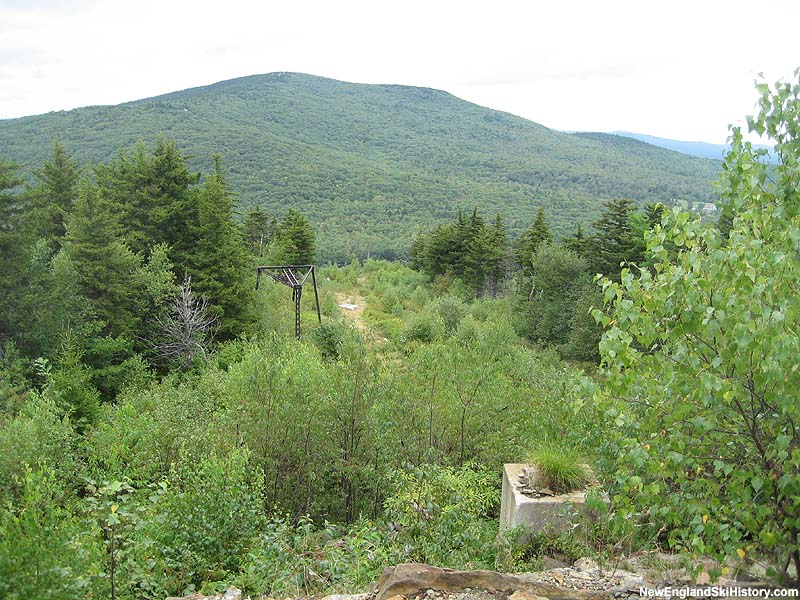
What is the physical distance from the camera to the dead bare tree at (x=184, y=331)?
22.2 metres

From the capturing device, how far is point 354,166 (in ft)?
477

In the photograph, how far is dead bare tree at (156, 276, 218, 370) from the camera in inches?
872

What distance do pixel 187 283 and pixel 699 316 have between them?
21.3 m

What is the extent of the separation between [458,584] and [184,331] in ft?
62.1

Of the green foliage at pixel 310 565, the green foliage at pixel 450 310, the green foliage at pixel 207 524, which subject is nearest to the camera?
the green foliage at pixel 310 565

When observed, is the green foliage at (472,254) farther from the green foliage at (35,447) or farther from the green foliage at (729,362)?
the green foliage at (729,362)

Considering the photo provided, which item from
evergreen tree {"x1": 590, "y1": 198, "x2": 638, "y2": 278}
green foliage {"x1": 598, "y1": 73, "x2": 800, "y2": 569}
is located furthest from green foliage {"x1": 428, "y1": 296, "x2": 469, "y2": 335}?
green foliage {"x1": 598, "y1": 73, "x2": 800, "y2": 569}

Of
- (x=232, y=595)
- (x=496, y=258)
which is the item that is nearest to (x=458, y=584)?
(x=232, y=595)

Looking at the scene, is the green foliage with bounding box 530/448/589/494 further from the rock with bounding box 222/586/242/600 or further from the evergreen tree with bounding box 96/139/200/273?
the evergreen tree with bounding box 96/139/200/273

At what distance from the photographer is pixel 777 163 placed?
188 inches

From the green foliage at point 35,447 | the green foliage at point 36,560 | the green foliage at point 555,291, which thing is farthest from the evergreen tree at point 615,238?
the green foliage at point 36,560

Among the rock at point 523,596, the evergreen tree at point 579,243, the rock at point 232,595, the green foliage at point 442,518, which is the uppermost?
the evergreen tree at point 579,243

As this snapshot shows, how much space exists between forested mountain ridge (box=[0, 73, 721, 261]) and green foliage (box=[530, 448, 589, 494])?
75.6 metres

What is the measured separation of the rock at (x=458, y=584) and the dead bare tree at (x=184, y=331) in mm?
17638
